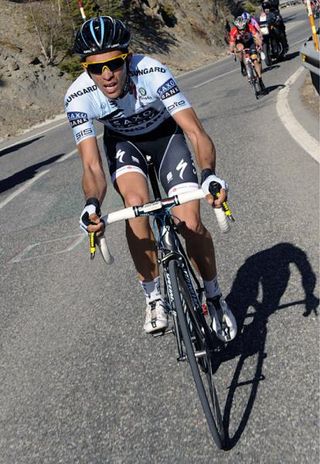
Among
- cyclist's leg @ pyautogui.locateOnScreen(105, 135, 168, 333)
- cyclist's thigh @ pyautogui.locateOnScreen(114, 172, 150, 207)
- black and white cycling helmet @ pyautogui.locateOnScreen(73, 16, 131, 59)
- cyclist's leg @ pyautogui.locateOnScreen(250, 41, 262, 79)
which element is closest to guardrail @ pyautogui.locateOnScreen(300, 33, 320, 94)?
cyclist's leg @ pyautogui.locateOnScreen(250, 41, 262, 79)

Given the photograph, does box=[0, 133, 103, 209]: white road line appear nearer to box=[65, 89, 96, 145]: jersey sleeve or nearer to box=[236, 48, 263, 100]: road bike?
box=[236, 48, 263, 100]: road bike

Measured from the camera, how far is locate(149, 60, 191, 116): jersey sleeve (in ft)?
14.1

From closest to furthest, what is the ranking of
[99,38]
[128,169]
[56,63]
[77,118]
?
[99,38], [77,118], [128,169], [56,63]

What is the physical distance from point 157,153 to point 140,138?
0.54ft

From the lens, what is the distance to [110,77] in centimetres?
418

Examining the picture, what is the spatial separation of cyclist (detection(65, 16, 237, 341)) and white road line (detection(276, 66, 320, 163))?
177 inches

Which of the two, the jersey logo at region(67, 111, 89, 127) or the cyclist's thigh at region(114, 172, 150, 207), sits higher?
the jersey logo at region(67, 111, 89, 127)

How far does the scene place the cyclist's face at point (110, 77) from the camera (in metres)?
4.11

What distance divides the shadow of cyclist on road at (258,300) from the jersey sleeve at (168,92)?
5.13ft

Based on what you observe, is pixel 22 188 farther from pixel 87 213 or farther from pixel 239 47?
pixel 87 213

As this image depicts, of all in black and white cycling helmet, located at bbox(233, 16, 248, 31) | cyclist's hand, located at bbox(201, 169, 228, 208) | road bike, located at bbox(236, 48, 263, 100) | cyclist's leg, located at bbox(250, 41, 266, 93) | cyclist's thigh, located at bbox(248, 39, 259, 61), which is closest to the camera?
cyclist's hand, located at bbox(201, 169, 228, 208)

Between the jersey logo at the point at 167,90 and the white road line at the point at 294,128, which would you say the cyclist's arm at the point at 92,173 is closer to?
the jersey logo at the point at 167,90

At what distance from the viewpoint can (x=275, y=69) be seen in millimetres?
20578

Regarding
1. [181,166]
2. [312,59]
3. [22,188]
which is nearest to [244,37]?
[312,59]
